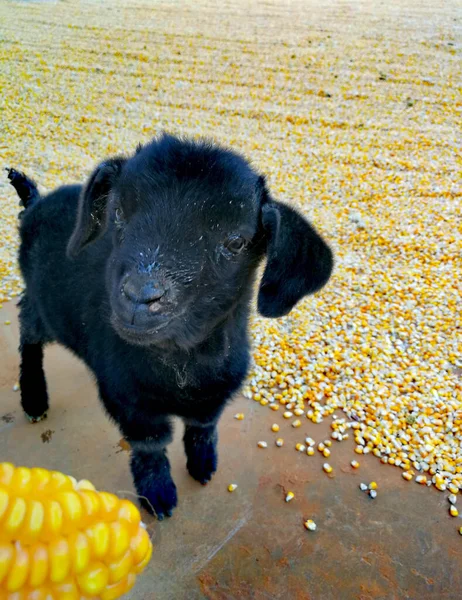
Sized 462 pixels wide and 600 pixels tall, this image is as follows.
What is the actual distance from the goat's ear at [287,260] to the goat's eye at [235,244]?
0.11 metres

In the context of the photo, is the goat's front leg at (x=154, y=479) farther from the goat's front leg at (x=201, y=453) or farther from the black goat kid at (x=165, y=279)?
the goat's front leg at (x=201, y=453)

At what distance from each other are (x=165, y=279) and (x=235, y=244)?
36cm

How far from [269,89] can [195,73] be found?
1.30 metres

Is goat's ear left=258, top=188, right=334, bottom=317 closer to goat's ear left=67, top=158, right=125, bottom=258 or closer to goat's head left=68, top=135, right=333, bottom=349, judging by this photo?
goat's head left=68, top=135, right=333, bottom=349

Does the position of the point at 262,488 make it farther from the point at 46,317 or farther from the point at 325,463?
the point at 46,317

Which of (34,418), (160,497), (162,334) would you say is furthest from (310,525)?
(34,418)

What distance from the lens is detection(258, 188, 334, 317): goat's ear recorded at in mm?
2006

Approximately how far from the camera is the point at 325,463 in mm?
2906

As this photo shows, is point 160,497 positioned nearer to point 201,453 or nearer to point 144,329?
point 201,453

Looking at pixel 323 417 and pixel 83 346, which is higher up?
pixel 83 346

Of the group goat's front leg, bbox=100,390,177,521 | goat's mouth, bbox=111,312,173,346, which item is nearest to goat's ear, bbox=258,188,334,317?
goat's mouth, bbox=111,312,173,346

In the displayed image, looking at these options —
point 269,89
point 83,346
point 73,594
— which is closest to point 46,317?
point 83,346

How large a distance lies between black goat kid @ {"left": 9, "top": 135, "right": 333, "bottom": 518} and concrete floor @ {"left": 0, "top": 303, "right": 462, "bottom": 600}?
0.22m

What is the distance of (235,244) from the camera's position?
1.98m
